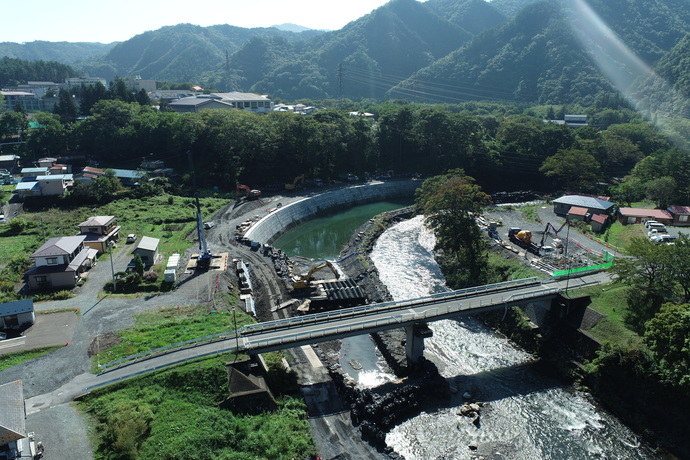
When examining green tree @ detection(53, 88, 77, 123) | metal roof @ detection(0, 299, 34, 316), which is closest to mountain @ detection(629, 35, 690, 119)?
metal roof @ detection(0, 299, 34, 316)

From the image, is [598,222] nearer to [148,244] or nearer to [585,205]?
[585,205]

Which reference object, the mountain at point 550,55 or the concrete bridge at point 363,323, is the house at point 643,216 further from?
the mountain at point 550,55

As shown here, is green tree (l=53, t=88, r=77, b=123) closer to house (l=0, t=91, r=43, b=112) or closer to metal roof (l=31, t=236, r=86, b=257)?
house (l=0, t=91, r=43, b=112)

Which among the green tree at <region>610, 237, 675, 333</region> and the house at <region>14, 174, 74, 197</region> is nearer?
the green tree at <region>610, 237, 675, 333</region>

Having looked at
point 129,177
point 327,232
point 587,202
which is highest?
point 129,177

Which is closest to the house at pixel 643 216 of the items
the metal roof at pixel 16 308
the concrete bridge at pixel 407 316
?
the concrete bridge at pixel 407 316

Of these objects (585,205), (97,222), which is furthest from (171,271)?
(585,205)
